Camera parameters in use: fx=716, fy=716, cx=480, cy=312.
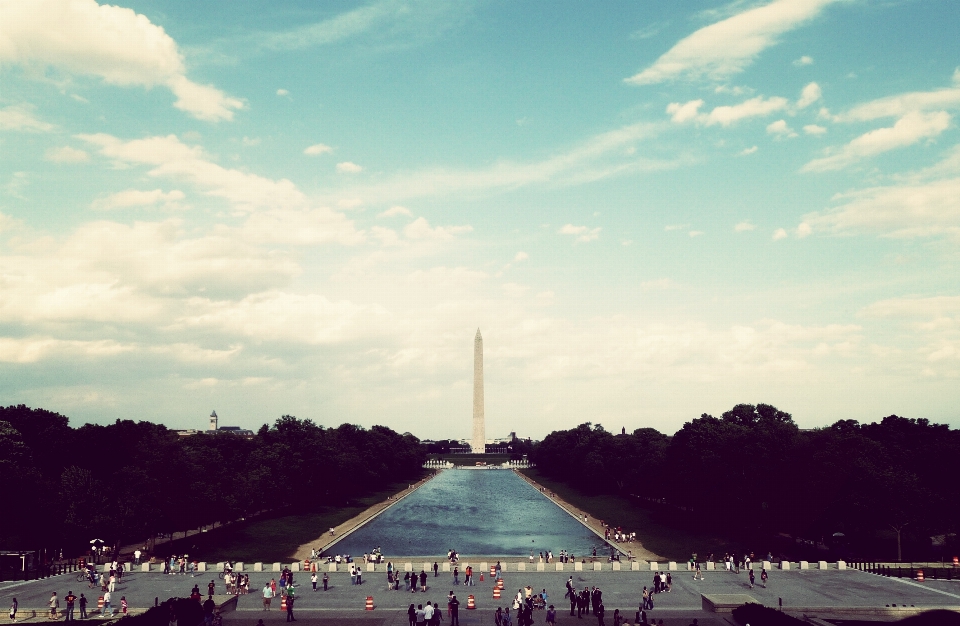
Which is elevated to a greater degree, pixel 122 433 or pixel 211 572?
pixel 122 433

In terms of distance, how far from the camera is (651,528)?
→ 8388cm

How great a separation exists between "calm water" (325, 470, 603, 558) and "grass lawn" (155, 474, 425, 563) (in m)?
5.00

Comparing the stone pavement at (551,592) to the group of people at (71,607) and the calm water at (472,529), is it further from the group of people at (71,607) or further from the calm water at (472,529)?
the calm water at (472,529)

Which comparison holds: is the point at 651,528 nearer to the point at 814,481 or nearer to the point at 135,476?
the point at 814,481

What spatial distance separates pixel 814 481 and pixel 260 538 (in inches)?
2212

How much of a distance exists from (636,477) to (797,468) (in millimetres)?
46090

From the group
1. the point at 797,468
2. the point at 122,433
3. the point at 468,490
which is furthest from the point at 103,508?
the point at 468,490

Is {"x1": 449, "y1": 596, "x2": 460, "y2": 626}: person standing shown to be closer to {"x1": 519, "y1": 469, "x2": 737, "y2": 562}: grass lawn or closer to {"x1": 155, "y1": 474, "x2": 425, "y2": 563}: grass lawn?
{"x1": 155, "y1": 474, "x2": 425, "y2": 563}: grass lawn

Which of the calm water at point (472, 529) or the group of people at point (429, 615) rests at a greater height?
the group of people at point (429, 615)

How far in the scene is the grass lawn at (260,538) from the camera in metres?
65.1

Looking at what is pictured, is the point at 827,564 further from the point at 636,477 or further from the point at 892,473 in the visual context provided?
the point at 636,477

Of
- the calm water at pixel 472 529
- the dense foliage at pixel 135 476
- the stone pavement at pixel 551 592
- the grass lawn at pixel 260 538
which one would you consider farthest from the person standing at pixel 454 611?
the dense foliage at pixel 135 476

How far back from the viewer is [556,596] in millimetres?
44188

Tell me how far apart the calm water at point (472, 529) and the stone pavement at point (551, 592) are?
57.4 feet
